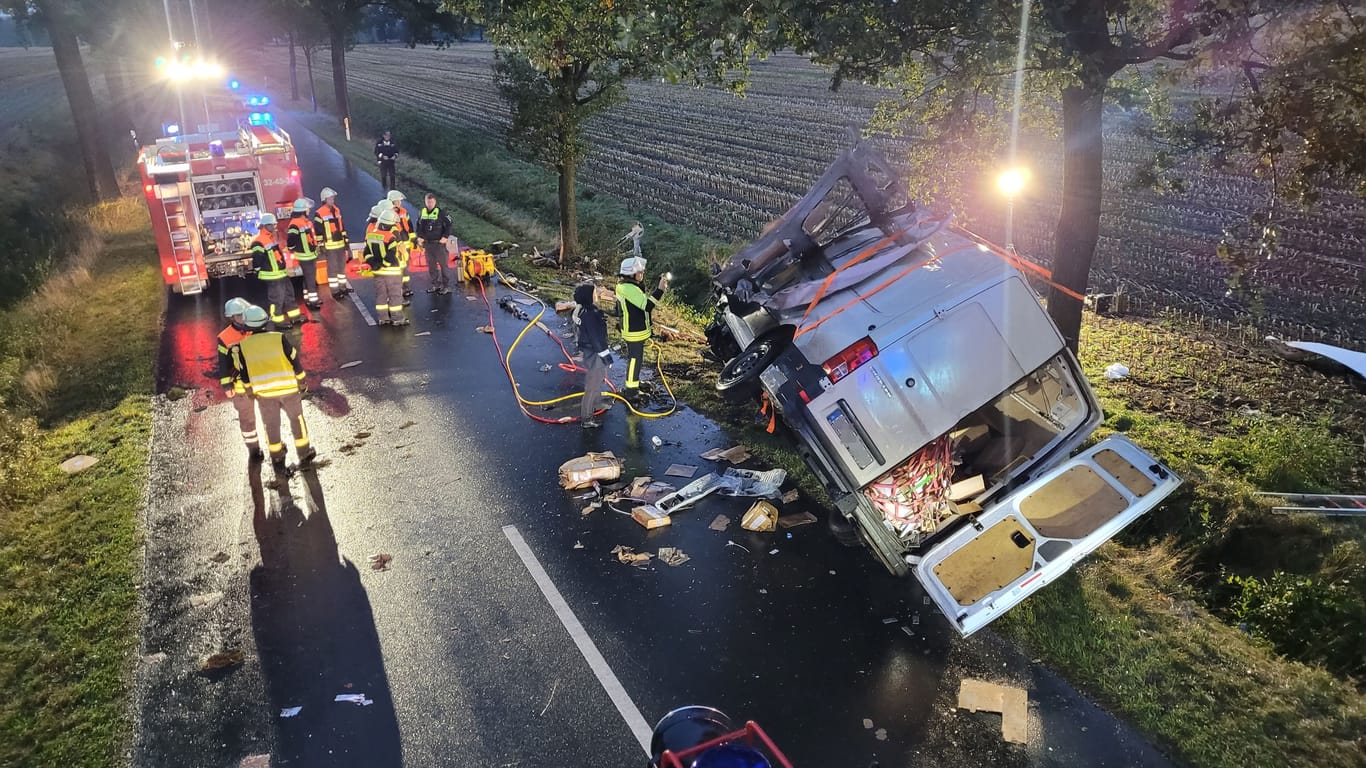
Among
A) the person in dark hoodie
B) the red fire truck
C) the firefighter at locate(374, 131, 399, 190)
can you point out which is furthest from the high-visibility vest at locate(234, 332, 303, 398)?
the firefighter at locate(374, 131, 399, 190)

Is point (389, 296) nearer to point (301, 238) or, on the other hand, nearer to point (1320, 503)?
point (301, 238)

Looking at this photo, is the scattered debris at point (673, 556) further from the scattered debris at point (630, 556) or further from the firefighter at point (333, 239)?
the firefighter at point (333, 239)

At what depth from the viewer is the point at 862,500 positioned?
20.4ft

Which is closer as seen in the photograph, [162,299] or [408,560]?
[408,560]

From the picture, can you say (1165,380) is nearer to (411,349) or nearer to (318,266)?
(411,349)

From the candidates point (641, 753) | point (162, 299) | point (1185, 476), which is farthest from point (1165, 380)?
point (162, 299)

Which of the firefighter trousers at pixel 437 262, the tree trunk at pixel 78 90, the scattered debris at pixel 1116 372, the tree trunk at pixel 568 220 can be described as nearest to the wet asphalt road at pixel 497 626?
the firefighter trousers at pixel 437 262

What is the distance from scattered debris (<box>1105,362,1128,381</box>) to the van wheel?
5.82 metres

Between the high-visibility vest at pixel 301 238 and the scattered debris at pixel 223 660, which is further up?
the high-visibility vest at pixel 301 238

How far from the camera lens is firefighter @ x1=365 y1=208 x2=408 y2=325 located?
38.7ft

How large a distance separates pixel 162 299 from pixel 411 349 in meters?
4.96

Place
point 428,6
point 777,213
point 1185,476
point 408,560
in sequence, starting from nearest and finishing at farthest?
point 408,560 < point 1185,476 < point 777,213 < point 428,6

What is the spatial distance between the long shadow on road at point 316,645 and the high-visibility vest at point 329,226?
6362 mm

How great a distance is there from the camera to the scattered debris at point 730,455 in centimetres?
888
